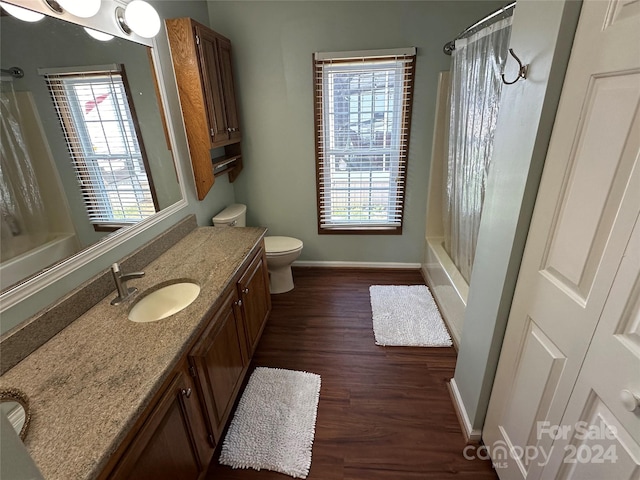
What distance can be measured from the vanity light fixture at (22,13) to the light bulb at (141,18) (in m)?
0.49

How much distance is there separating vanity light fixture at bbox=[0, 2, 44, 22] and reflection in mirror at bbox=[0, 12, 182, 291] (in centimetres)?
2

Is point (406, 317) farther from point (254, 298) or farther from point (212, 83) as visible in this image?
point (212, 83)

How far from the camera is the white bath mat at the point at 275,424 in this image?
1.46 meters

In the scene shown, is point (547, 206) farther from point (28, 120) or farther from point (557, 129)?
point (28, 120)

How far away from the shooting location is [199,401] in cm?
126

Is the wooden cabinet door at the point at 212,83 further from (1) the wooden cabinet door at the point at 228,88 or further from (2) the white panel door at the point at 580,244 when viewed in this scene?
(2) the white panel door at the point at 580,244

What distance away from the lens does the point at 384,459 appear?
146 centimetres

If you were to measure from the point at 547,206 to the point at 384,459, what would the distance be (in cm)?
135

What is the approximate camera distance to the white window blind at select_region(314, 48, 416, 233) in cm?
250

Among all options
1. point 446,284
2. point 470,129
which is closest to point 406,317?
point 446,284

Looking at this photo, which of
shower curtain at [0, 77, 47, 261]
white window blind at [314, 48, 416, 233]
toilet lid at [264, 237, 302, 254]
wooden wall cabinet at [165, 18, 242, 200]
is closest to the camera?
shower curtain at [0, 77, 47, 261]

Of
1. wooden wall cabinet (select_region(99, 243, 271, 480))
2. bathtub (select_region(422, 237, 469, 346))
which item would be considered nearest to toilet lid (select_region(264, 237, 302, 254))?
wooden wall cabinet (select_region(99, 243, 271, 480))

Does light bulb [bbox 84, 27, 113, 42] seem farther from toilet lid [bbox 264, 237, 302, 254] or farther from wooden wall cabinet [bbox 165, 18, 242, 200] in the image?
toilet lid [bbox 264, 237, 302, 254]

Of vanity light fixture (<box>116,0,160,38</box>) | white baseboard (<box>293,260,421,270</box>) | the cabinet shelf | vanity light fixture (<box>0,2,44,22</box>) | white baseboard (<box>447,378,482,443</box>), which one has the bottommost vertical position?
white baseboard (<box>447,378,482,443</box>)
